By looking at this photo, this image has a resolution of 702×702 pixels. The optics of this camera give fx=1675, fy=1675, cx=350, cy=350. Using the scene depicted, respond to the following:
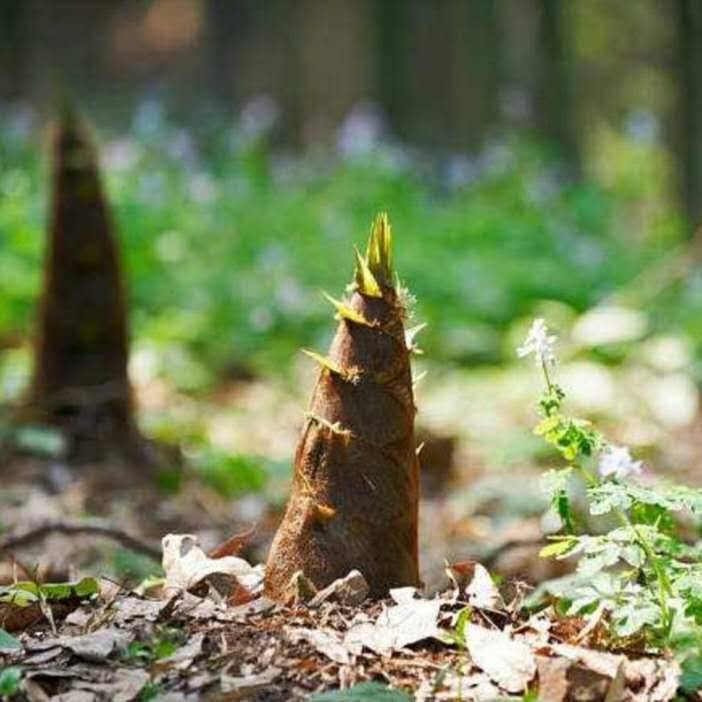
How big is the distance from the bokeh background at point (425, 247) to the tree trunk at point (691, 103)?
2 cm

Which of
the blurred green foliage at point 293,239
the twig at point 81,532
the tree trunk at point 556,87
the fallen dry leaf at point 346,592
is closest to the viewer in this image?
the fallen dry leaf at point 346,592

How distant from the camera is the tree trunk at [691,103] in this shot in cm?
1339

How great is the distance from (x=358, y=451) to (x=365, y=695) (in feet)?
1.86

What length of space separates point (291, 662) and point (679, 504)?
623 millimetres

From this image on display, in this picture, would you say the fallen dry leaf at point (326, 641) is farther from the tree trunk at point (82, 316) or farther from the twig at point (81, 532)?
the tree trunk at point (82, 316)

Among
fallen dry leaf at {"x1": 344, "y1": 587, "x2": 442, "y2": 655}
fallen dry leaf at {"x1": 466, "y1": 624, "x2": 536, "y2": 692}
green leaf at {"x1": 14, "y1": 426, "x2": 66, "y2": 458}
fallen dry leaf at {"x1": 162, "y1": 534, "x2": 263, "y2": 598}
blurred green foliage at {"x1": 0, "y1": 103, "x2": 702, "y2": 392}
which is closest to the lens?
fallen dry leaf at {"x1": 466, "y1": 624, "x2": 536, "y2": 692}

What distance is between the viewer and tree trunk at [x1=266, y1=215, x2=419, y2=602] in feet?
9.12

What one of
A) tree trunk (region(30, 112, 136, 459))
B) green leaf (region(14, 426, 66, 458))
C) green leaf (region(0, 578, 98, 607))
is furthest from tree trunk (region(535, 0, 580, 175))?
green leaf (region(0, 578, 98, 607))

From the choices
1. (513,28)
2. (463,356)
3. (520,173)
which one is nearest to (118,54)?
(513,28)

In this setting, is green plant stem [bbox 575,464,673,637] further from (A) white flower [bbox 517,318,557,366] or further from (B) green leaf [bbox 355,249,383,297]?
(B) green leaf [bbox 355,249,383,297]

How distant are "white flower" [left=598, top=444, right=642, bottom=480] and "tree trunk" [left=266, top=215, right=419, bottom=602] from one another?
365 millimetres

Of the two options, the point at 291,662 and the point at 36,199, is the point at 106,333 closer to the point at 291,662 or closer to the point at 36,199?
the point at 291,662

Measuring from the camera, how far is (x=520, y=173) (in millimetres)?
12594

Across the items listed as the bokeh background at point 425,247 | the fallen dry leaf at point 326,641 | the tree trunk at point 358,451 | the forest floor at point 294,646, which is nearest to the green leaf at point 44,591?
the forest floor at point 294,646
